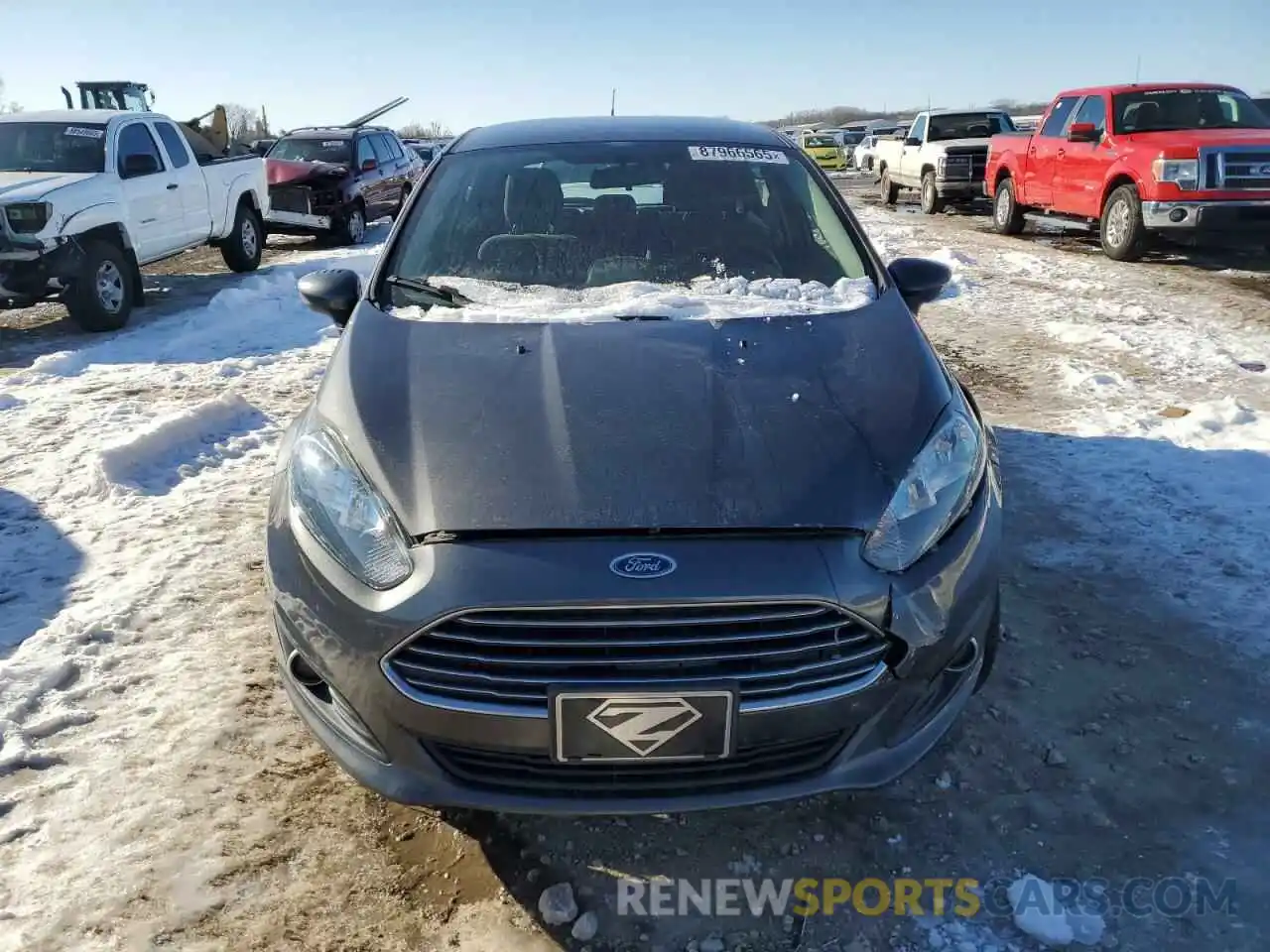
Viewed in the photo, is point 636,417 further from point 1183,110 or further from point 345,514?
point 1183,110

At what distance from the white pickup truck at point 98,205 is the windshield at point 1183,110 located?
1070cm

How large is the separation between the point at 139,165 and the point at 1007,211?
11.6 m

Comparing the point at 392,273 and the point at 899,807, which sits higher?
the point at 392,273

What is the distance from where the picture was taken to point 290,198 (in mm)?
13914

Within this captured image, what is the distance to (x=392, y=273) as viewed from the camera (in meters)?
3.29

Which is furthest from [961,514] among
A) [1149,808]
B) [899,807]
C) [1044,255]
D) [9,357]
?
[1044,255]

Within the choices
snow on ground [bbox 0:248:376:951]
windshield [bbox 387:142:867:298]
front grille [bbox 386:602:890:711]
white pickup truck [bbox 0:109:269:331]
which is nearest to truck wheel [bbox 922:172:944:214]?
white pickup truck [bbox 0:109:269:331]

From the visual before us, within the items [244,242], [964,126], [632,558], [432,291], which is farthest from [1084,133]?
[632,558]

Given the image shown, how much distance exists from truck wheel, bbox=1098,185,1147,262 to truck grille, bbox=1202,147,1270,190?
32.3 inches

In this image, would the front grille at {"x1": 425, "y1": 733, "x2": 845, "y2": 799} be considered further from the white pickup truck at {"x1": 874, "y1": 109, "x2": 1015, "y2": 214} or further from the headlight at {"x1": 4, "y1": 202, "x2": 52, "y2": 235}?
the white pickup truck at {"x1": 874, "y1": 109, "x2": 1015, "y2": 214}

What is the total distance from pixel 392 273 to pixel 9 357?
20.7 ft

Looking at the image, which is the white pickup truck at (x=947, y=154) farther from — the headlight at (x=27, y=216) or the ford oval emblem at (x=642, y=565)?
the ford oval emblem at (x=642, y=565)

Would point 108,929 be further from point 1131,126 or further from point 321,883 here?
point 1131,126

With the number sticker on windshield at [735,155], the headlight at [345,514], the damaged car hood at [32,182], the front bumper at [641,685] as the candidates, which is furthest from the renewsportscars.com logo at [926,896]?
the damaged car hood at [32,182]
